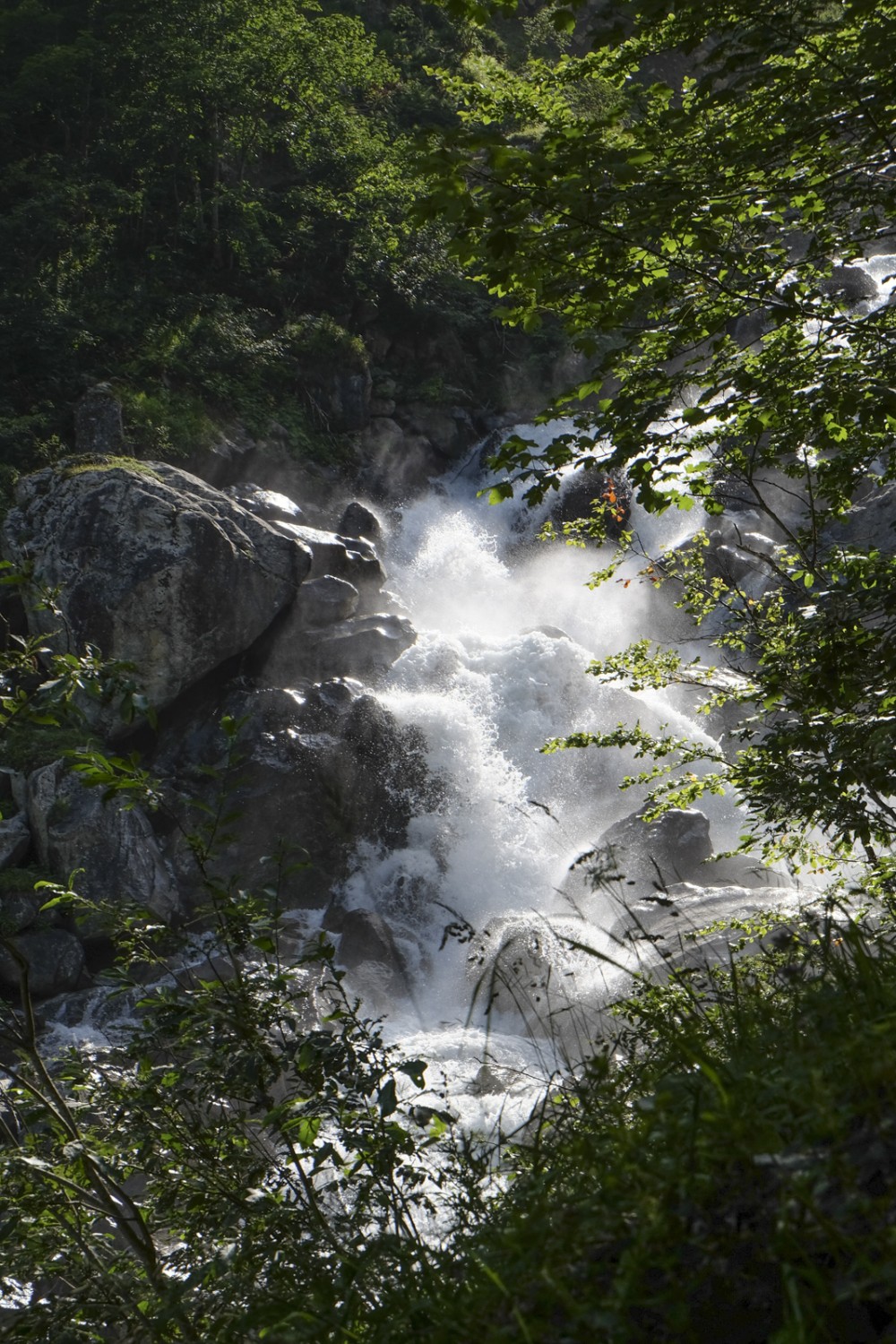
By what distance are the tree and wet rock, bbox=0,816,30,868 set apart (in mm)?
10545

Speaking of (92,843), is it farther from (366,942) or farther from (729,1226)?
(729,1226)

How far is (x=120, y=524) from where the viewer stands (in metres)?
14.9

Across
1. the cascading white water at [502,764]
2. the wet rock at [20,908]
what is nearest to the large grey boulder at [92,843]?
the wet rock at [20,908]

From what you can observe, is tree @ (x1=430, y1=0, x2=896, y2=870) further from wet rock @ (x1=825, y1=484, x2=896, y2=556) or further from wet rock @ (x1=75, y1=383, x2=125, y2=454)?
wet rock @ (x1=75, y1=383, x2=125, y2=454)

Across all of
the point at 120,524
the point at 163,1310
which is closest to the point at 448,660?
the point at 120,524

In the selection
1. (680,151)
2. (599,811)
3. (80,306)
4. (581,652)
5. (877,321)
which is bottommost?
(877,321)

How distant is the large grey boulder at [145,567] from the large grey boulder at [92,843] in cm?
216

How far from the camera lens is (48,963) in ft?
38.5

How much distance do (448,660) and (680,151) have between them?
13374 millimetres

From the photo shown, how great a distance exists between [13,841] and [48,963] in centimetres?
177

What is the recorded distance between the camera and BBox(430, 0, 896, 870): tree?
340cm

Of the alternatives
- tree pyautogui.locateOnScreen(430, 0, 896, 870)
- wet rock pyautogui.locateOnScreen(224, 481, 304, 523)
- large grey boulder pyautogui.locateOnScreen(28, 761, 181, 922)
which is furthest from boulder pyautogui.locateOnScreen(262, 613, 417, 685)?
tree pyautogui.locateOnScreen(430, 0, 896, 870)

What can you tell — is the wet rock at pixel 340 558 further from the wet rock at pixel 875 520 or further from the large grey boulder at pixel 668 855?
the wet rock at pixel 875 520

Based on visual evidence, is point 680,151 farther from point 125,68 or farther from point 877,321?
point 125,68
